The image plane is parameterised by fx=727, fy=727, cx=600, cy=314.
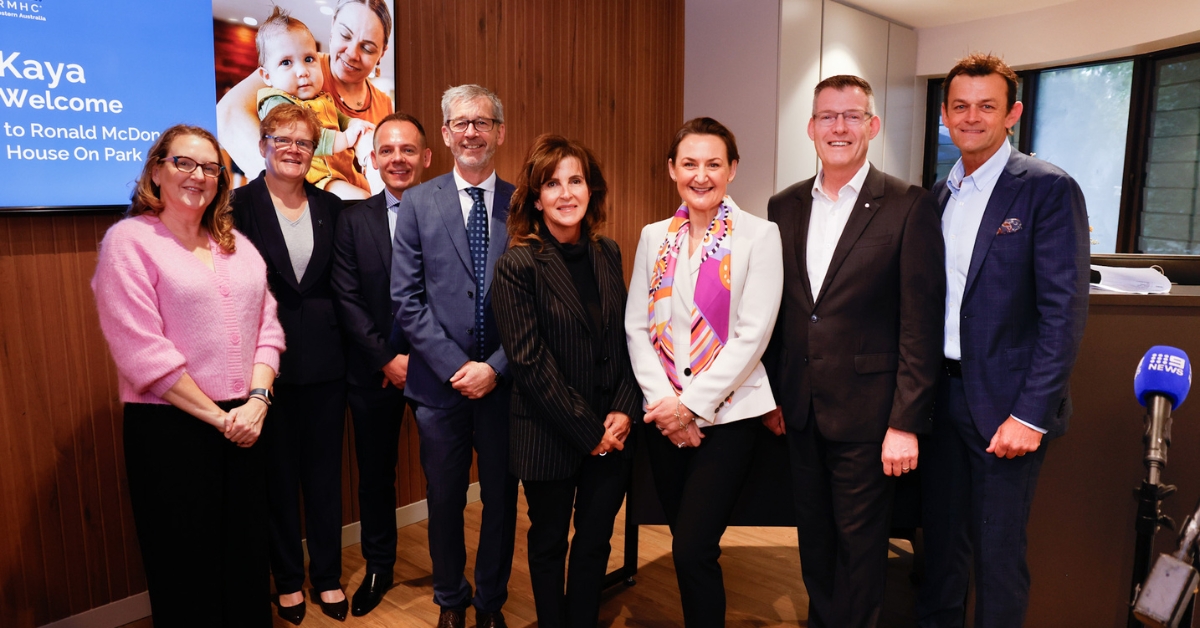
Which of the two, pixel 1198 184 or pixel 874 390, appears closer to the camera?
pixel 874 390

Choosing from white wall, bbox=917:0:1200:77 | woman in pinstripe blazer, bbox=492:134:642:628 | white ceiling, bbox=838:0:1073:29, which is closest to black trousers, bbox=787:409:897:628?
woman in pinstripe blazer, bbox=492:134:642:628

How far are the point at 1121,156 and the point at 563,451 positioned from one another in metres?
5.40

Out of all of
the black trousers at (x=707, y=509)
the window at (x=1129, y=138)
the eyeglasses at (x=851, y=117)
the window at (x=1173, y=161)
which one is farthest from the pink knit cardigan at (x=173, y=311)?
A: the window at (x=1173, y=161)

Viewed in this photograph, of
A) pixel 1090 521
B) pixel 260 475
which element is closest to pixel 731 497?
pixel 1090 521

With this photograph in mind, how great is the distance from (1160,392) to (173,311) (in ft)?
7.80

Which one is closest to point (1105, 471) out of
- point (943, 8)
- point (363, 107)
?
point (363, 107)

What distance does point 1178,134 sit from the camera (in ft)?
16.4

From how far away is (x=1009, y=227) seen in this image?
1.92 metres

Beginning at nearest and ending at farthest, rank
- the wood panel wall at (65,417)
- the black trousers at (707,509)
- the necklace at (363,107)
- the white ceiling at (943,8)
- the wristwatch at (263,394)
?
the black trousers at (707,509) → the wristwatch at (263,394) → the wood panel wall at (65,417) → the necklace at (363,107) → the white ceiling at (943,8)

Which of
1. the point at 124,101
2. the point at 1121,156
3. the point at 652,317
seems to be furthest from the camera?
the point at 1121,156

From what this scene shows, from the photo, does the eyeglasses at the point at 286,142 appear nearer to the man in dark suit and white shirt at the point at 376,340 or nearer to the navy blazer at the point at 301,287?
the navy blazer at the point at 301,287

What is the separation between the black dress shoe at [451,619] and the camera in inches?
98.4

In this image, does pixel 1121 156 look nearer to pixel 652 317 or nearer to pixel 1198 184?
pixel 1198 184

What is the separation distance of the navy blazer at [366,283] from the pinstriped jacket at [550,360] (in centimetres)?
72
